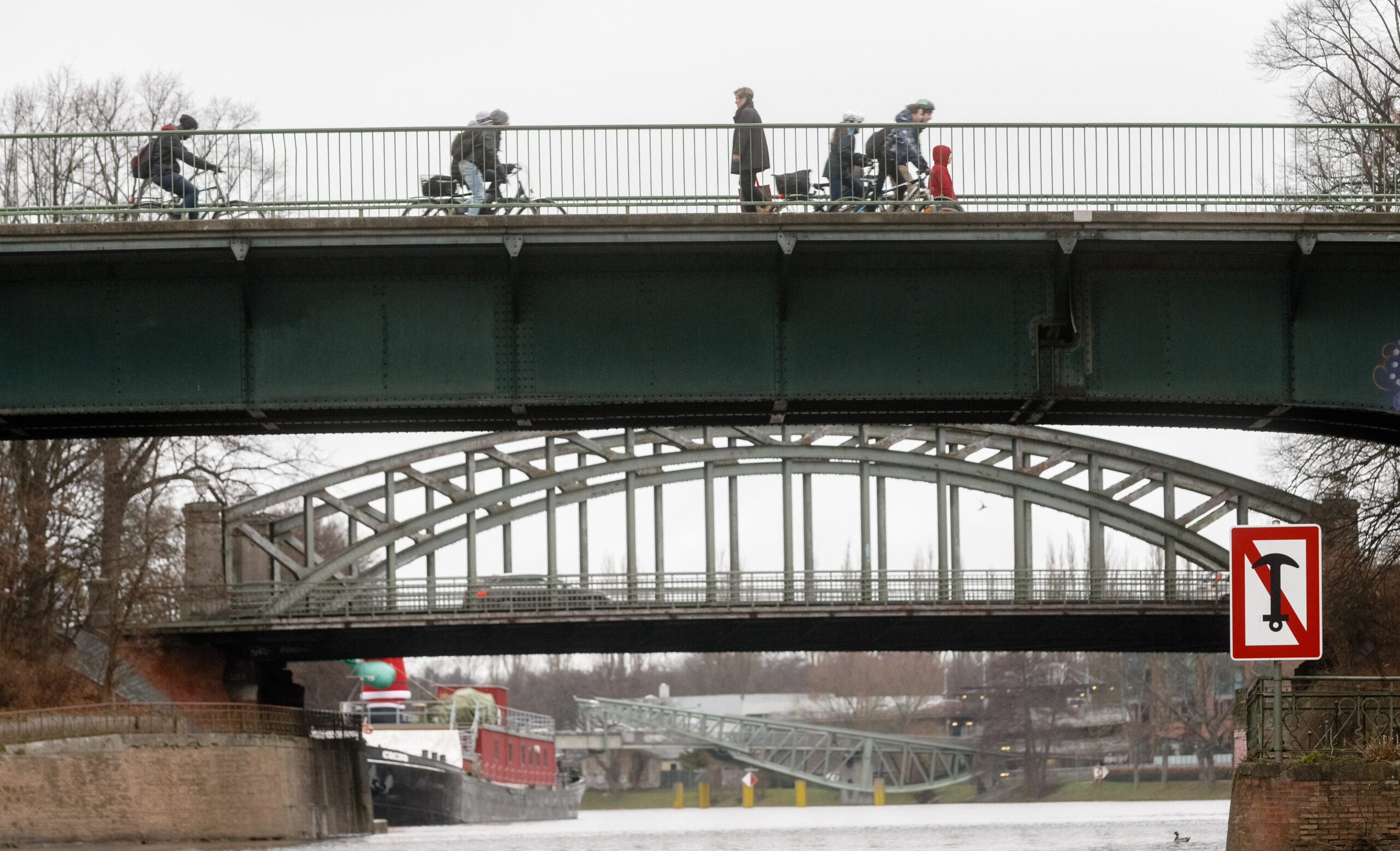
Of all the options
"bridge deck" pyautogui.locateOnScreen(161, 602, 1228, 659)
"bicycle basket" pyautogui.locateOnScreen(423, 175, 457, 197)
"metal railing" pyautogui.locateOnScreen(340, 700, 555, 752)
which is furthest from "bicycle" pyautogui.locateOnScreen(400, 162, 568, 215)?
"metal railing" pyautogui.locateOnScreen(340, 700, 555, 752)

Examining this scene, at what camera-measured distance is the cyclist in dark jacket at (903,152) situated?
24828 mm

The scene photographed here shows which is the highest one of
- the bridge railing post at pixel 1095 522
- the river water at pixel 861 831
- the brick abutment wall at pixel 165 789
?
the bridge railing post at pixel 1095 522

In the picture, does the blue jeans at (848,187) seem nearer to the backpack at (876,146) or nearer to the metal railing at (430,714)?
the backpack at (876,146)

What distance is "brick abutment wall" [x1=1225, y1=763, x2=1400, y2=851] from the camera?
63.4ft

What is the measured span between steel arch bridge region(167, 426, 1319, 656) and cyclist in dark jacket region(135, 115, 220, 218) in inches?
1189

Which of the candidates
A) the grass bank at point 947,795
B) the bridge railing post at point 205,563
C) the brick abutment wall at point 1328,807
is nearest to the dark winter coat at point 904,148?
the brick abutment wall at point 1328,807

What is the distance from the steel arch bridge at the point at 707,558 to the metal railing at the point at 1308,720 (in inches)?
1272

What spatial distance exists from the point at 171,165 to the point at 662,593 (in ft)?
111

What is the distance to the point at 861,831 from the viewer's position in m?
51.3

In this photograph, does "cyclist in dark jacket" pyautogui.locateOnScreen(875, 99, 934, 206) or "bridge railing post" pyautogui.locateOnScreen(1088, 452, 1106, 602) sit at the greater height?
"cyclist in dark jacket" pyautogui.locateOnScreen(875, 99, 934, 206)

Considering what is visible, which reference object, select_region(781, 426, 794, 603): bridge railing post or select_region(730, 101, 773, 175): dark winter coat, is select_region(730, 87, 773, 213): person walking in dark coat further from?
select_region(781, 426, 794, 603): bridge railing post

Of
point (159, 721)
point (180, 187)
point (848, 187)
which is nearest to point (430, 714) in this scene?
point (159, 721)

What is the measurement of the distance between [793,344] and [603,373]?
6.87ft

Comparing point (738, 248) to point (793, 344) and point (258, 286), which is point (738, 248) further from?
point (258, 286)
